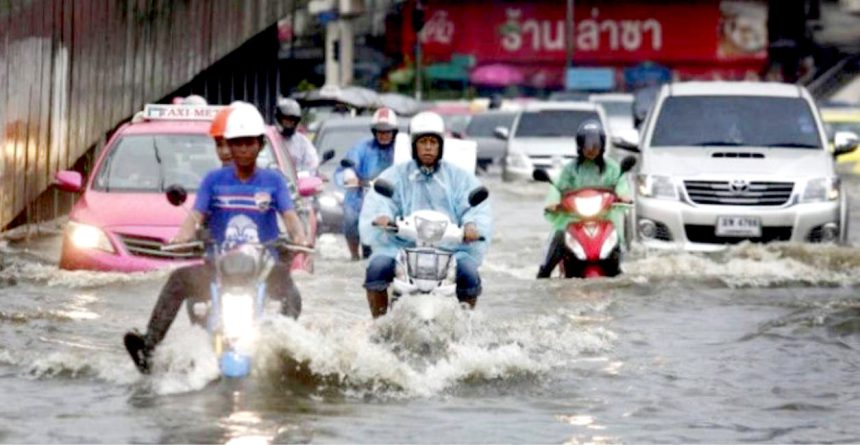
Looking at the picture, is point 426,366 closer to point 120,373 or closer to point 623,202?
point 120,373

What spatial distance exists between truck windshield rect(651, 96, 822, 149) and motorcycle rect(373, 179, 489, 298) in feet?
30.5

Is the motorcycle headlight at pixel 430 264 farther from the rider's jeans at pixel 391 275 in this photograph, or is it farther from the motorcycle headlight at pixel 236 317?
the motorcycle headlight at pixel 236 317

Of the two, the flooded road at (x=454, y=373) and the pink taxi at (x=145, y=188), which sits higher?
the pink taxi at (x=145, y=188)

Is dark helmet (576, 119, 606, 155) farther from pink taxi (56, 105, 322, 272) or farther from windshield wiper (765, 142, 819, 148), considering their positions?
windshield wiper (765, 142, 819, 148)

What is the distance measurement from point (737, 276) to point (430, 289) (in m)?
7.22

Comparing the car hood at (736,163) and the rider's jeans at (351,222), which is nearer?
the car hood at (736,163)

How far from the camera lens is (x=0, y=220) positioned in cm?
2327

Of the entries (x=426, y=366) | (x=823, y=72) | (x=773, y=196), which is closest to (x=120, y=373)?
(x=426, y=366)

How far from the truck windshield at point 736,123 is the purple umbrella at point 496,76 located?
63.4m

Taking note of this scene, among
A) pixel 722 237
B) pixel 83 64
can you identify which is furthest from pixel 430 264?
pixel 83 64

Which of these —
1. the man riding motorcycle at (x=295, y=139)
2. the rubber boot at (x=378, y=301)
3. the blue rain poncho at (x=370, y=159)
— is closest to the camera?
the rubber boot at (x=378, y=301)

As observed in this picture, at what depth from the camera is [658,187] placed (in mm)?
21328

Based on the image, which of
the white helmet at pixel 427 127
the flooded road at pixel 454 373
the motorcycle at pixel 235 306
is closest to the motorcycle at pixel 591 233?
the flooded road at pixel 454 373

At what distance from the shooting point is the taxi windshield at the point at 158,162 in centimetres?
1844
